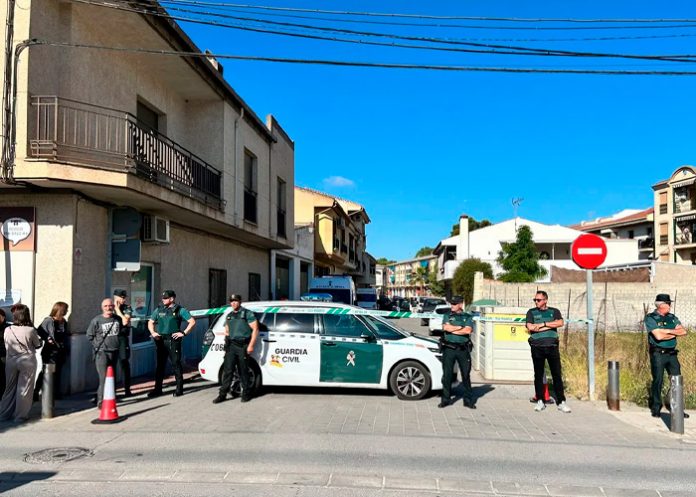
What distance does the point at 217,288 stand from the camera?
16562 mm

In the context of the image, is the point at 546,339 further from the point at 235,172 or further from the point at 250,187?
the point at 250,187

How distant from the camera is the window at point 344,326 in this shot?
923cm

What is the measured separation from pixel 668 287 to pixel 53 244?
939 inches

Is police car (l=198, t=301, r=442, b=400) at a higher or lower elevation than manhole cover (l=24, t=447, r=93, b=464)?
higher

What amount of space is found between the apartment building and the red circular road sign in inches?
2139

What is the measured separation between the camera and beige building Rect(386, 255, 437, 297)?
3813 inches

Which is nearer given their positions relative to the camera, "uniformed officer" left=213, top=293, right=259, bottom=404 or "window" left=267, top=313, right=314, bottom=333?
"uniformed officer" left=213, top=293, right=259, bottom=404

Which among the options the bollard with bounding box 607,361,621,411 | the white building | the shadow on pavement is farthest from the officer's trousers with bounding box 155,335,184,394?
the white building

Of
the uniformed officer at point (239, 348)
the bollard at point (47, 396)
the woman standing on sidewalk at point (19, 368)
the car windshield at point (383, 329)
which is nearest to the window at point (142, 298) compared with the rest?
the uniformed officer at point (239, 348)

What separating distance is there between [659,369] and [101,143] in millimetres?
10175

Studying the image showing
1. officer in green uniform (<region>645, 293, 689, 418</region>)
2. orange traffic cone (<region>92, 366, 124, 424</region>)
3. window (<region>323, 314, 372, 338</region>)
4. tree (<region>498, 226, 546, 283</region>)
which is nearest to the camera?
orange traffic cone (<region>92, 366, 124, 424</region>)

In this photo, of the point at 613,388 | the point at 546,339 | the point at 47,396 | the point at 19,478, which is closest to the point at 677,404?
the point at 613,388

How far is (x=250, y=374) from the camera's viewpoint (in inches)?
363

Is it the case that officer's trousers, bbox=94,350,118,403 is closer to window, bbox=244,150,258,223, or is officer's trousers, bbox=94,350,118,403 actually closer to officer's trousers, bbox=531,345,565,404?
officer's trousers, bbox=531,345,565,404
